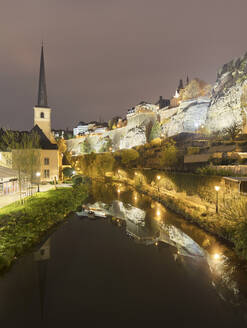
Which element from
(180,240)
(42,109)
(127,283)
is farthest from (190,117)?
(127,283)

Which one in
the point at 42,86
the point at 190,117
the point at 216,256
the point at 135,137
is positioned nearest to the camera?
the point at 216,256

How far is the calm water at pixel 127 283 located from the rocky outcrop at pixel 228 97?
37.7 m

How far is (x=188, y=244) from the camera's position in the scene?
448 inches

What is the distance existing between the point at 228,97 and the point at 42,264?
49333mm

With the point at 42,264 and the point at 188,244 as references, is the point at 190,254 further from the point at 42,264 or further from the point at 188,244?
the point at 42,264

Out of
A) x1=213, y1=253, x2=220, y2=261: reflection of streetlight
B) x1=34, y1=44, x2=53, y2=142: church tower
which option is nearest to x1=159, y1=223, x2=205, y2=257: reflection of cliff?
x1=213, y1=253, x2=220, y2=261: reflection of streetlight

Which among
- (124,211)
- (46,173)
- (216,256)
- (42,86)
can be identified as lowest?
(216,256)

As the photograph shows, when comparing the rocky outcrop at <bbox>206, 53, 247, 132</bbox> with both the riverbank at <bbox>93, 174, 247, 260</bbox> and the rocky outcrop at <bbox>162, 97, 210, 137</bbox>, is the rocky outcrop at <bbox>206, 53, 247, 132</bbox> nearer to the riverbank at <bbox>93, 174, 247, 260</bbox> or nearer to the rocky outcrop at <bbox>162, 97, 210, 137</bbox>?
the rocky outcrop at <bbox>162, 97, 210, 137</bbox>

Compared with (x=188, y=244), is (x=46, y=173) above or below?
above

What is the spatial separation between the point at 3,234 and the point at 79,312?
545cm

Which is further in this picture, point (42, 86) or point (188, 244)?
point (42, 86)

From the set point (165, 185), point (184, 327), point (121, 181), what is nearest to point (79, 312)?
point (184, 327)

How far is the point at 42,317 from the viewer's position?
6344 millimetres

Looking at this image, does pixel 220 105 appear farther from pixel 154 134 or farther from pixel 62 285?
pixel 62 285
